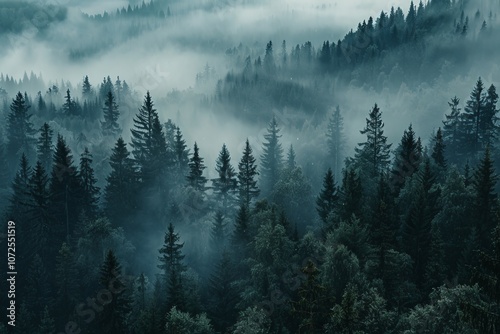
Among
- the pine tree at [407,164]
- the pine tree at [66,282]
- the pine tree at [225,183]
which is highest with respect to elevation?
the pine tree at [407,164]

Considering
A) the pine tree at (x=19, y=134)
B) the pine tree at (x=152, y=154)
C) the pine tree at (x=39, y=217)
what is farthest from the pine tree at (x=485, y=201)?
→ the pine tree at (x=19, y=134)

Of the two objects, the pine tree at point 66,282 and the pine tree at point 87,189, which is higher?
the pine tree at point 87,189

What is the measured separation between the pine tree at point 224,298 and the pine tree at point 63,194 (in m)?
26.8

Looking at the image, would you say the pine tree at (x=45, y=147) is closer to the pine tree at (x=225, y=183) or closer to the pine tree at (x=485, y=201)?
the pine tree at (x=225, y=183)

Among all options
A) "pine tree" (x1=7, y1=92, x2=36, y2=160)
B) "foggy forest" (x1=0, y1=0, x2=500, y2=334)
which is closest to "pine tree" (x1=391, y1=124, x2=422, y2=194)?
"foggy forest" (x1=0, y1=0, x2=500, y2=334)

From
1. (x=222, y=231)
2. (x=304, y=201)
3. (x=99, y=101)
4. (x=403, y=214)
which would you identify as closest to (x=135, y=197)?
(x=222, y=231)

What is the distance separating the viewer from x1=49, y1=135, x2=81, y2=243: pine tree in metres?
74.1

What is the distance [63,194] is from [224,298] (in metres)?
31.0

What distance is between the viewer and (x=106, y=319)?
53.5 metres

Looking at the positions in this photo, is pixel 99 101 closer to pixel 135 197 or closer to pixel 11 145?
pixel 11 145

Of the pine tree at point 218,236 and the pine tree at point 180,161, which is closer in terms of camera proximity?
the pine tree at point 218,236

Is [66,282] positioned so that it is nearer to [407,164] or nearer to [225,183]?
[225,183]

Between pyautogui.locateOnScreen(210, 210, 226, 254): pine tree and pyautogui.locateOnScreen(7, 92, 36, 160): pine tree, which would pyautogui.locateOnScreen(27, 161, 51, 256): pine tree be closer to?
pyautogui.locateOnScreen(210, 210, 226, 254): pine tree

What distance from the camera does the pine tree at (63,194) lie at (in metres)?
74.1
